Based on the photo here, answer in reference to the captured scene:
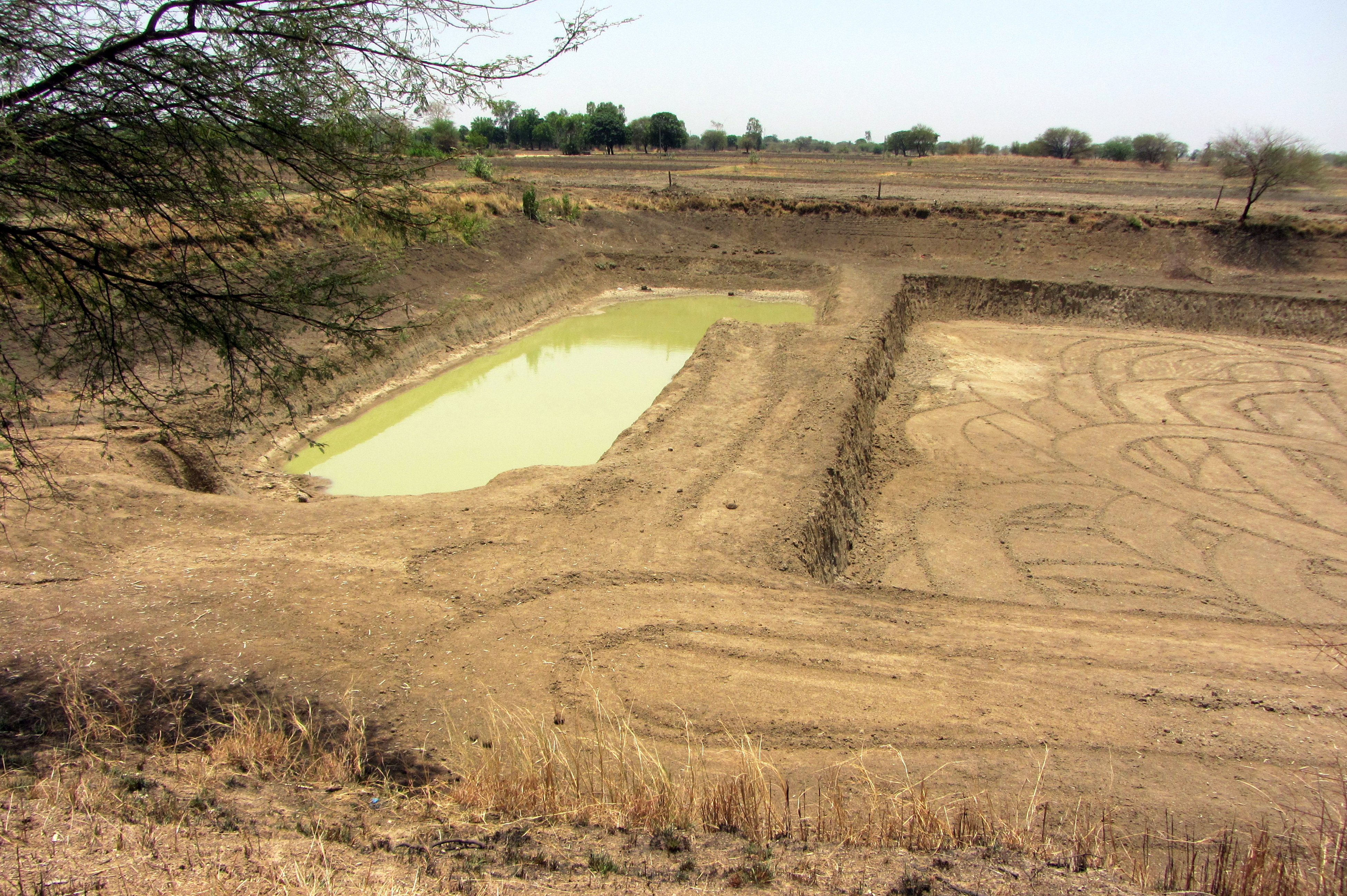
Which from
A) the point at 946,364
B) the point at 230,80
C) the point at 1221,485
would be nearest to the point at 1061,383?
the point at 946,364

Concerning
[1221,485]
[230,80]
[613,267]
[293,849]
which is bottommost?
[1221,485]

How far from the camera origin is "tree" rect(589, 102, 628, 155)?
70812 mm

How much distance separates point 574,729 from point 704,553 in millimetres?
3239

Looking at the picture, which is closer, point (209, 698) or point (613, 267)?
point (209, 698)

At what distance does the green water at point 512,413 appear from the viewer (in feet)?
41.8

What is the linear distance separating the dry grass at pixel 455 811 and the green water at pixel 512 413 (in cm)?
535

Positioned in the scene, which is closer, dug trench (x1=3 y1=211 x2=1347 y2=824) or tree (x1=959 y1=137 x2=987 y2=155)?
dug trench (x1=3 y1=211 x2=1347 y2=824)

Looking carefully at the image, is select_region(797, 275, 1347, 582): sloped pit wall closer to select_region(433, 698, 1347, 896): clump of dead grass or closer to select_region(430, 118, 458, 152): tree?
select_region(430, 118, 458, 152): tree

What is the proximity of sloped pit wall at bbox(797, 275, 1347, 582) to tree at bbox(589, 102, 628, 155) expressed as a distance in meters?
55.7

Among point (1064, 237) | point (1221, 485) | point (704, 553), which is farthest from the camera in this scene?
point (1064, 237)

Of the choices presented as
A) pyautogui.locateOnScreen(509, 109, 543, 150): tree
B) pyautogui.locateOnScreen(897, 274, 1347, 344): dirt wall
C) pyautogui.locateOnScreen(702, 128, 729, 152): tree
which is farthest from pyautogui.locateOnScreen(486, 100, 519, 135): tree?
pyautogui.locateOnScreen(702, 128, 729, 152): tree

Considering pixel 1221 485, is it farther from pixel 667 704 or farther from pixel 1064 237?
pixel 1064 237

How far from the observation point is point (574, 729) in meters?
5.56

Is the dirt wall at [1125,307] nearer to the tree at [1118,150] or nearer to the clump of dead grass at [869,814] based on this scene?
the clump of dead grass at [869,814]
